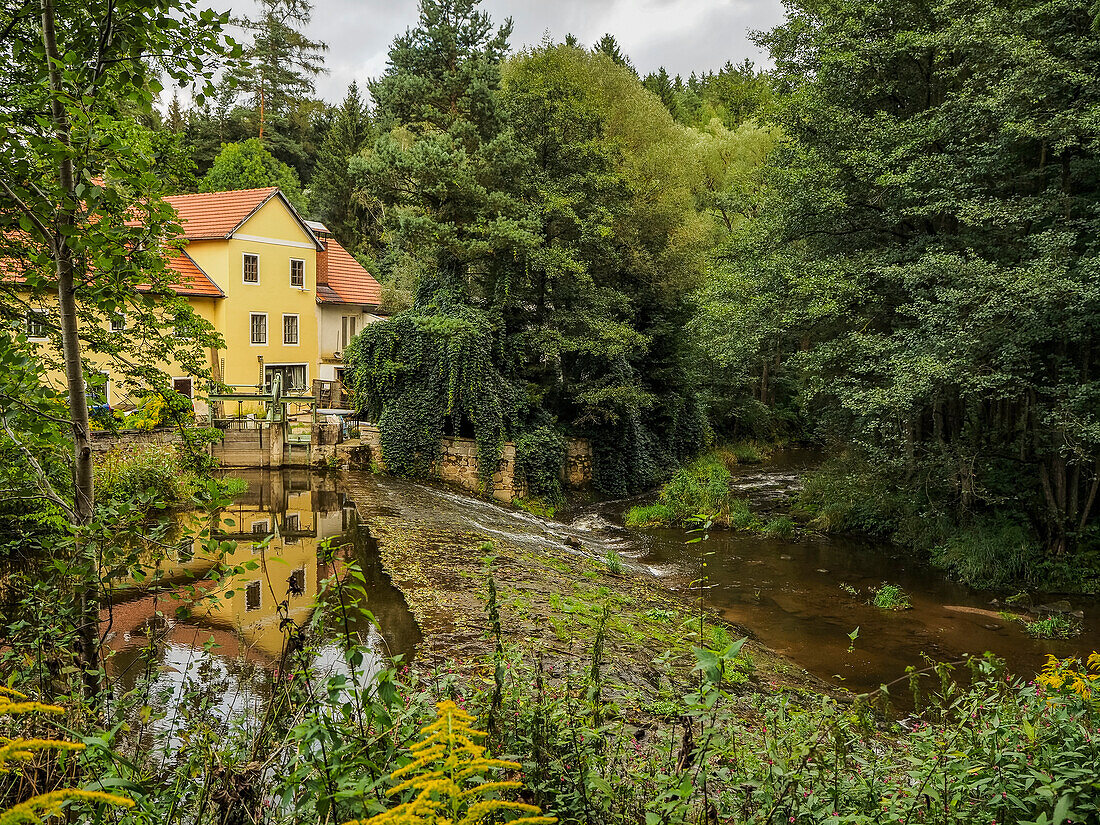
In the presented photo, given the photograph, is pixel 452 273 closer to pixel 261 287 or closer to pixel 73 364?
pixel 261 287

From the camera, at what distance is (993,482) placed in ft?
45.4

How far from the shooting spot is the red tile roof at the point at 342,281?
100ft

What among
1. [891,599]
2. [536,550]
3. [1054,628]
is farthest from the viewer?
[536,550]

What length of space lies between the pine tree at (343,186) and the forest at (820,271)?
1591cm

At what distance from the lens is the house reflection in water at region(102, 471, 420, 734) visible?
10.2ft

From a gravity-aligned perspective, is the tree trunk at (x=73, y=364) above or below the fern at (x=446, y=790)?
above

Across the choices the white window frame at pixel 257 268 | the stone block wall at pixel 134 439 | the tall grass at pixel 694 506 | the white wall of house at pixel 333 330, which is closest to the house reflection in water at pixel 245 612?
the stone block wall at pixel 134 439

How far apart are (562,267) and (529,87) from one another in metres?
5.18

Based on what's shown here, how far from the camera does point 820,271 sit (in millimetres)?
14008

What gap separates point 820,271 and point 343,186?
3249 cm

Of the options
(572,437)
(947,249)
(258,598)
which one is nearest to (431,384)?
(572,437)

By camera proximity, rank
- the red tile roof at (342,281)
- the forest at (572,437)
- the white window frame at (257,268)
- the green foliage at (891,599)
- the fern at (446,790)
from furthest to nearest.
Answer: the red tile roof at (342,281) < the white window frame at (257,268) < the green foliage at (891,599) < the forest at (572,437) < the fern at (446,790)

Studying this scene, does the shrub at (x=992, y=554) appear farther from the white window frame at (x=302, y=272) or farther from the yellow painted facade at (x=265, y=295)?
the white window frame at (x=302, y=272)

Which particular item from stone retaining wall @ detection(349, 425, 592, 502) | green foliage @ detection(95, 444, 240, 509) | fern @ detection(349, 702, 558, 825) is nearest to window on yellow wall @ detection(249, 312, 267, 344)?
stone retaining wall @ detection(349, 425, 592, 502)
